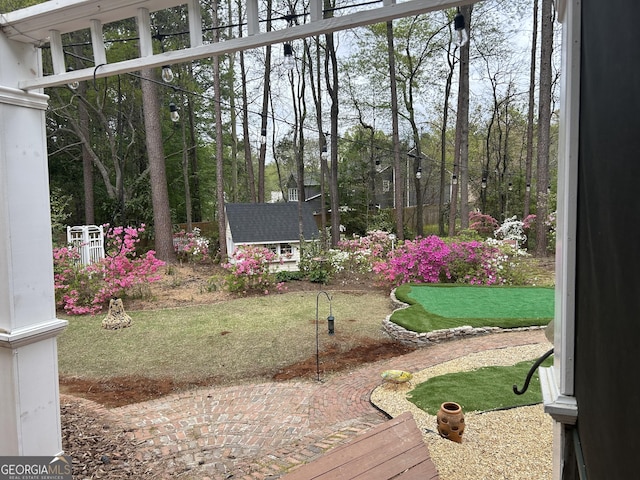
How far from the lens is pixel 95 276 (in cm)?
912

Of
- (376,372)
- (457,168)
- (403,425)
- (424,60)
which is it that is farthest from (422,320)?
(424,60)

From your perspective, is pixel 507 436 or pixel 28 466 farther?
pixel 507 436

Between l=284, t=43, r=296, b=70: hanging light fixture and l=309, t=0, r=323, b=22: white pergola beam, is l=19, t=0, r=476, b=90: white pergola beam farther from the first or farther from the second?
l=284, t=43, r=296, b=70: hanging light fixture

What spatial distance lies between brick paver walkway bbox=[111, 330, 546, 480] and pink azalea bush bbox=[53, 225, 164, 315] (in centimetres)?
487

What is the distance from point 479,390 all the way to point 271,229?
9680 mm

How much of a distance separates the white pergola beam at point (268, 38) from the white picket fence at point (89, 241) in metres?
9.03

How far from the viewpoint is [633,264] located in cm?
71

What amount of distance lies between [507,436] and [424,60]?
1941cm

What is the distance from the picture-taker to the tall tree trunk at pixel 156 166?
39.3 ft

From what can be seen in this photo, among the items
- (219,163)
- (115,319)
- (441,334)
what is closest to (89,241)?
(115,319)

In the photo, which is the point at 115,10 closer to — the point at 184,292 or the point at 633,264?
the point at 633,264

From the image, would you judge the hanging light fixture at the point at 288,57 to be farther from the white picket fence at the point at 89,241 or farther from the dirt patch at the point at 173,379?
the white picket fence at the point at 89,241

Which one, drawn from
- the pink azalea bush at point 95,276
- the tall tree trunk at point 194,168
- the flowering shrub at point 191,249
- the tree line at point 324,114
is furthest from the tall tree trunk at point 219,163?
the tall tree trunk at point 194,168

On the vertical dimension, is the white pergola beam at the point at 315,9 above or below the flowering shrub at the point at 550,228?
above
